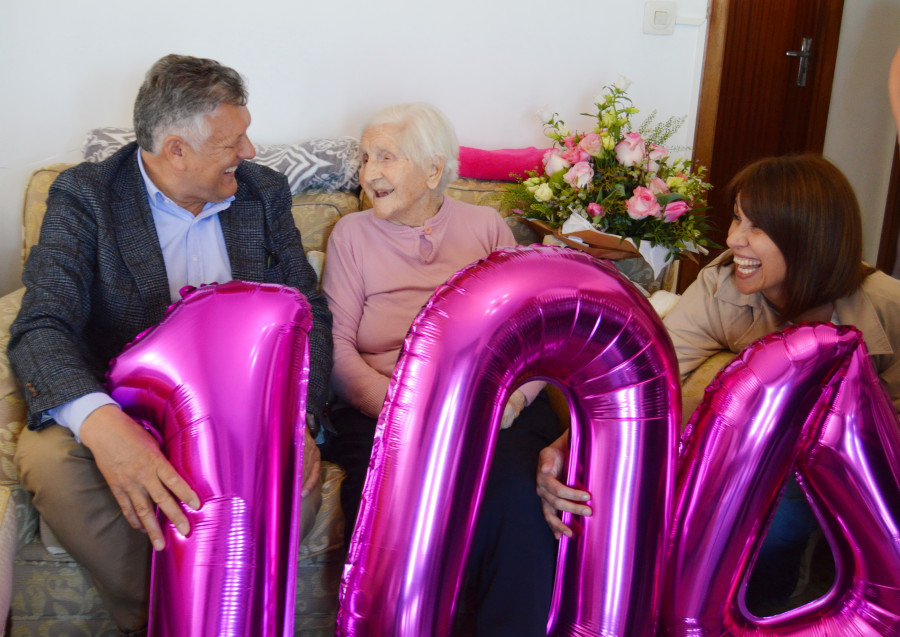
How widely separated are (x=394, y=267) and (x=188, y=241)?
1.53 feet

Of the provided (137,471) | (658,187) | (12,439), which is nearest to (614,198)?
(658,187)

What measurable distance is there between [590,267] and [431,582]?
0.49 m

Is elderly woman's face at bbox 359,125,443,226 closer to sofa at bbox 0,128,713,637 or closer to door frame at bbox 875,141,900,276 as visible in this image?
sofa at bbox 0,128,713,637

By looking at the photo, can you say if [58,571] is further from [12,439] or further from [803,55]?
[803,55]

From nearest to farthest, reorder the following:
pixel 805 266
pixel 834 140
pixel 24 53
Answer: pixel 805 266 → pixel 24 53 → pixel 834 140

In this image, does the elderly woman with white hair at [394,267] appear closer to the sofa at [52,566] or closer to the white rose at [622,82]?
the sofa at [52,566]

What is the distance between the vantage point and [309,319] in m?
1.15

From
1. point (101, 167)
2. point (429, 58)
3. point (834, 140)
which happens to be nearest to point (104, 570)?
point (101, 167)

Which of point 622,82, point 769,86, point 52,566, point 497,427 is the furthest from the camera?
point 769,86

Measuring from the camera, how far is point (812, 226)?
1504 mm

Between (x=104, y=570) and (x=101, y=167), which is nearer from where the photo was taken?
(x=104, y=570)

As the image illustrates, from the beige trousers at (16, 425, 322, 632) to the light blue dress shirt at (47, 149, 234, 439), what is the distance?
397 millimetres

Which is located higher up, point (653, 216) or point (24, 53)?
point (24, 53)

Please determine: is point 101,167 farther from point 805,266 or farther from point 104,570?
point 805,266
